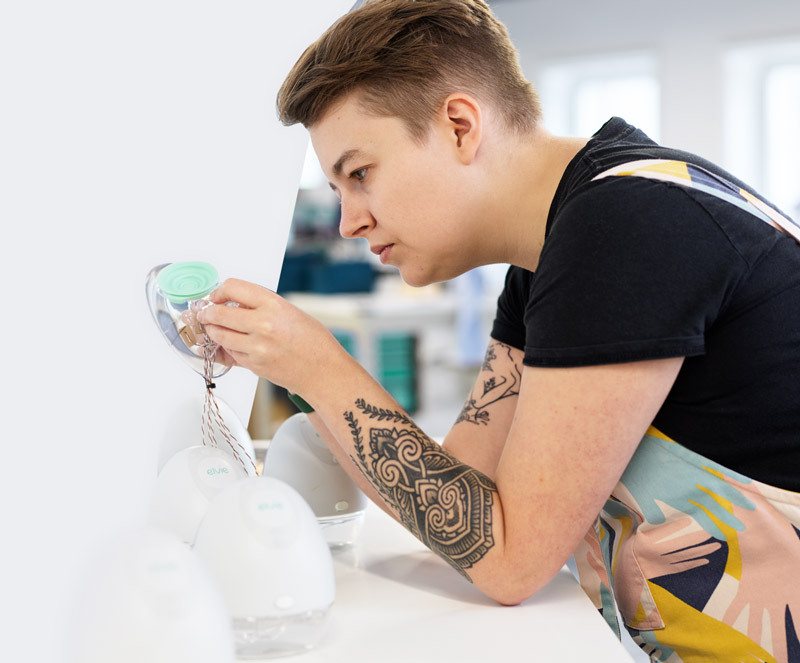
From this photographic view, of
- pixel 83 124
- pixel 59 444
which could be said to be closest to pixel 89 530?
pixel 59 444

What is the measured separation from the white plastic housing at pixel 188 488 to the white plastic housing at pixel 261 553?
91mm

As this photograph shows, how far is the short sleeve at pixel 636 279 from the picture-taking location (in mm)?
698

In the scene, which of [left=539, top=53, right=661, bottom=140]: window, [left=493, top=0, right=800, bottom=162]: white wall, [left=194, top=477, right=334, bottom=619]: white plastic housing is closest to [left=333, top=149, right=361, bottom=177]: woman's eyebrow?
[left=194, top=477, right=334, bottom=619]: white plastic housing

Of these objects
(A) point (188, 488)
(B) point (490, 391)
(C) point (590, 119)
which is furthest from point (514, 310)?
(C) point (590, 119)

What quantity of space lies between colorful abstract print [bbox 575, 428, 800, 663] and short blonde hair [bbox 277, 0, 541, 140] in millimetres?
396

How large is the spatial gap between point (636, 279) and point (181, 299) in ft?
1.33

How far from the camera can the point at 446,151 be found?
0.88 meters

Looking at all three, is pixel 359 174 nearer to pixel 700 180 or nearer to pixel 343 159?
pixel 343 159

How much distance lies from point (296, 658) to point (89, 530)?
0.75ft

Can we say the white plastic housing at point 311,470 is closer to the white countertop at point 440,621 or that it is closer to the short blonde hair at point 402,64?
the white countertop at point 440,621

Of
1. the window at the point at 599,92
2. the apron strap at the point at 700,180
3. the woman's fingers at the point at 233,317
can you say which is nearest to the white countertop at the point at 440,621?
the woman's fingers at the point at 233,317

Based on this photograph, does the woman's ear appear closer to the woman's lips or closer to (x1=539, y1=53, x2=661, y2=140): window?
the woman's lips

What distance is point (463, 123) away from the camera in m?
0.89

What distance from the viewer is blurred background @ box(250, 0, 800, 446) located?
14.0ft
